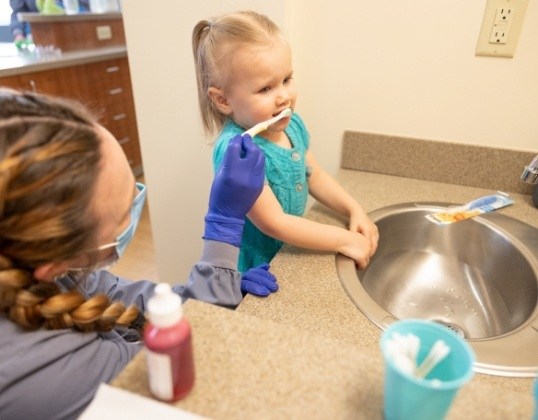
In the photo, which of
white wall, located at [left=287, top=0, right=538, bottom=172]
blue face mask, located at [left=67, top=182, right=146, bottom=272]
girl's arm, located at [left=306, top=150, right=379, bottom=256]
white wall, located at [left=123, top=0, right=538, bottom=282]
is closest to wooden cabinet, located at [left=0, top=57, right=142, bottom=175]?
white wall, located at [left=123, top=0, right=538, bottom=282]

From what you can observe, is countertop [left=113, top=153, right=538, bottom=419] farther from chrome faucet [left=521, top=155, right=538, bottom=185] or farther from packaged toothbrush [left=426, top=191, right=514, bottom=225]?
chrome faucet [left=521, top=155, right=538, bottom=185]

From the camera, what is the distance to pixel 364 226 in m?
0.96

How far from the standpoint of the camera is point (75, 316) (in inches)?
23.5

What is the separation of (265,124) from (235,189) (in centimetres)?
17

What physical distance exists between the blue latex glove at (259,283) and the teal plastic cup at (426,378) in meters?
0.35

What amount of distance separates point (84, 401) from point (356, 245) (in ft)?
1.83

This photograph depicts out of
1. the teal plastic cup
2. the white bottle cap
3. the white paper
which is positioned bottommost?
the white paper

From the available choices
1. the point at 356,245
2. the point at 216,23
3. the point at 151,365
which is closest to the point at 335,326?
the point at 356,245

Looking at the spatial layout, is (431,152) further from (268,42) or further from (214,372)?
(214,372)

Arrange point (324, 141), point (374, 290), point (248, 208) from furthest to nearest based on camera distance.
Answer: point (324, 141), point (374, 290), point (248, 208)

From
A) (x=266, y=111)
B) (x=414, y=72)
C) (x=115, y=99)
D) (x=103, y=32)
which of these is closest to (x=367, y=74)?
(x=414, y=72)

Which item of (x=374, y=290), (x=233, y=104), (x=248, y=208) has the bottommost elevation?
(x=374, y=290)

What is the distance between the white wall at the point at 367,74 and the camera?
1084mm

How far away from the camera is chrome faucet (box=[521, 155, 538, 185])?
1.04 metres
